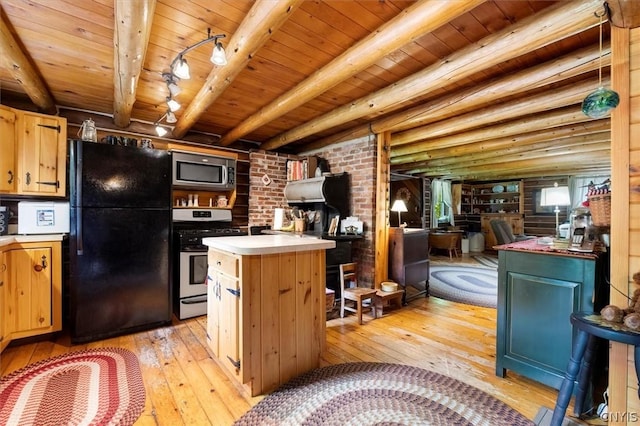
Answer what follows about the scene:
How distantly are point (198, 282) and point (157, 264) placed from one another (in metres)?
0.52

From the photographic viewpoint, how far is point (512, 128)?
3.52 meters

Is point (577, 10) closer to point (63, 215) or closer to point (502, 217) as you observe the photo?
point (63, 215)

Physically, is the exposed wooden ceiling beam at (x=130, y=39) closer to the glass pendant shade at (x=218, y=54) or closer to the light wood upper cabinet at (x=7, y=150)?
the glass pendant shade at (x=218, y=54)

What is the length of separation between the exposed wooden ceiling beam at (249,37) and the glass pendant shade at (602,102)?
1.45m

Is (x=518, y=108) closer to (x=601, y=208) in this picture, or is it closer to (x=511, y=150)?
(x=601, y=208)

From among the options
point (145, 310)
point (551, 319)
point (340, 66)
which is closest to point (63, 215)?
point (145, 310)

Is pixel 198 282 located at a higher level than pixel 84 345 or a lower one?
higher

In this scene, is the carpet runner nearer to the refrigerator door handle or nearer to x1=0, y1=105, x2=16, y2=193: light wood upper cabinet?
the refrigerator door handle

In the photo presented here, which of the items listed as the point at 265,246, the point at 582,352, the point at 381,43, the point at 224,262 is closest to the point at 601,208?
the point at 582,352

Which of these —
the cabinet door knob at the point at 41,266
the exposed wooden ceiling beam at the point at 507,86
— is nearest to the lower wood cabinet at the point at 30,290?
the cabinet door knob at the point at 41,266

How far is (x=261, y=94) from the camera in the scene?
2.73 meters

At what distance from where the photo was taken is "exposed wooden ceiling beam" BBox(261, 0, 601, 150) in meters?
1.48

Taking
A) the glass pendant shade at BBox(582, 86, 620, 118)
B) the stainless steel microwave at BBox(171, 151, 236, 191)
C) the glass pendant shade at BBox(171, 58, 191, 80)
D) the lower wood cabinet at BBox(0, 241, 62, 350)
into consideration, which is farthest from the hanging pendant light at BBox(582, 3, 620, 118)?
the lower wood cabinet at BBox(0, 241, 62, 350)

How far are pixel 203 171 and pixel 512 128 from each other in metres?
3.90
